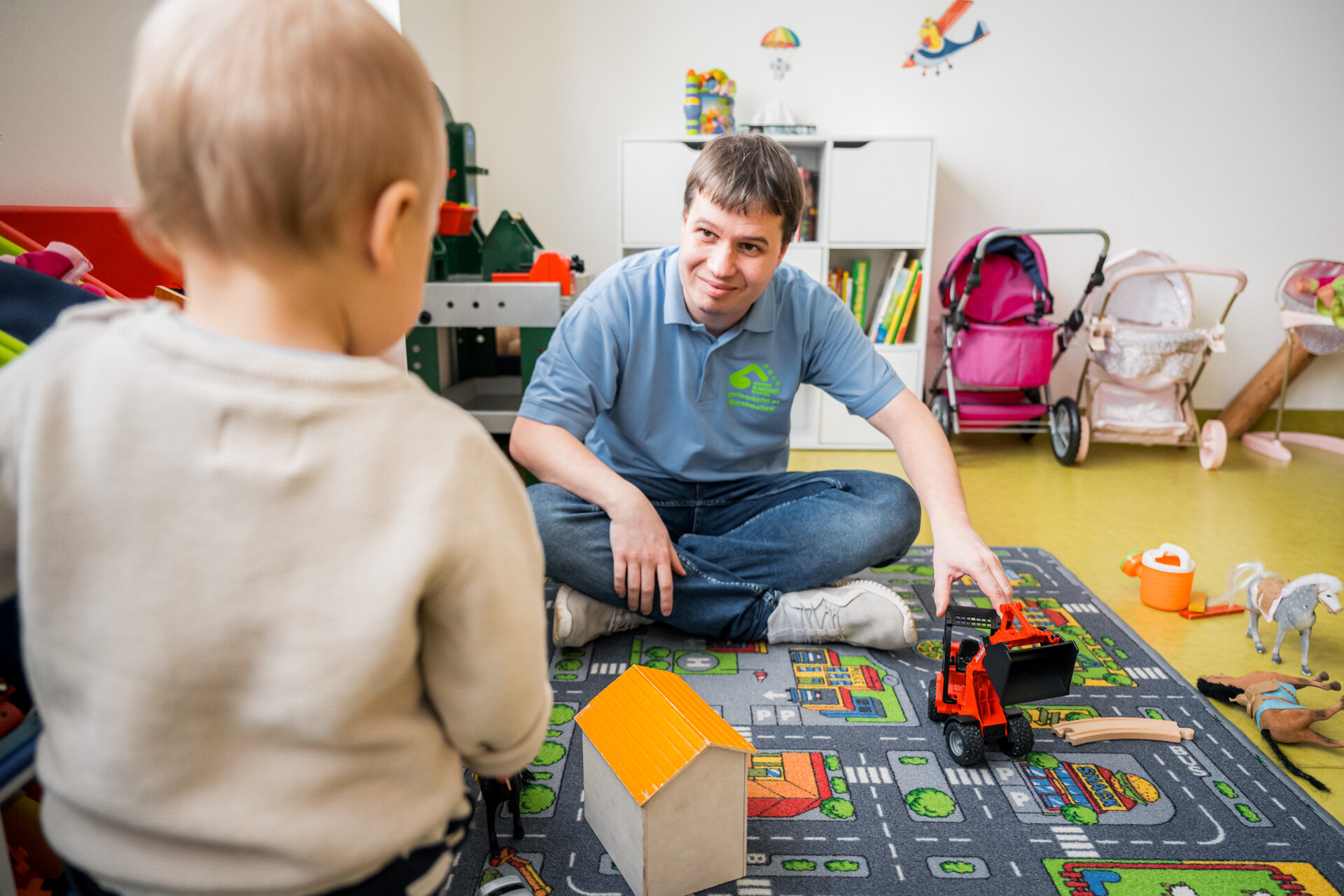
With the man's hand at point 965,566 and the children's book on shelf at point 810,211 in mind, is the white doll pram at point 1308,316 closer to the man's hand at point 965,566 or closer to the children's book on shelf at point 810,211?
the children's book on shelf at point 810,211

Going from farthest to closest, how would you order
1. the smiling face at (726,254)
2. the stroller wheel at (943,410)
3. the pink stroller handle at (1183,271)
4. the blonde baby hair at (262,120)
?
the stroller wheel at (943,410), the pink stroller handle at (1183,271), the smiling face at (726,254), the blonde baby hair at (262,120)

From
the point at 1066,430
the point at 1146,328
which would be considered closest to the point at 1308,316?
the point at 1146,328

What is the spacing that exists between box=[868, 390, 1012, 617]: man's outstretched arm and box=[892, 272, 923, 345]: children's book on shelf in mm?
1636

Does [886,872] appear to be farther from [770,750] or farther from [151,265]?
[151,265]

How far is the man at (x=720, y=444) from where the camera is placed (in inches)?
52.1

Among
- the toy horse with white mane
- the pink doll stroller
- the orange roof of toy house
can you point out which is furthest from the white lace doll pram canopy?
the orange roof of toy house

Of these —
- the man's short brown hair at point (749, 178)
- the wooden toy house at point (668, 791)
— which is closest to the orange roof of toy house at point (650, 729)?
the wooden toy house at point (668, 791)

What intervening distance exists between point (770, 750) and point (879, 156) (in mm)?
2312

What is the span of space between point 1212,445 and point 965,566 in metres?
2.18

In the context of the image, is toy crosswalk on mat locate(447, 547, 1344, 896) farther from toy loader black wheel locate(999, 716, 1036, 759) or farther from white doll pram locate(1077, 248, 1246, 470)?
white doll pram locate(1077, 248, 1246, 470)

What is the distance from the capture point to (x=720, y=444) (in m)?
1.52

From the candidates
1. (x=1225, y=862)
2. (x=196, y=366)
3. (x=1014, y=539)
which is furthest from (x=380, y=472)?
(x=1014, y=539)

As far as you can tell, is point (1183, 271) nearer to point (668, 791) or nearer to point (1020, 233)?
point (1020, 233)

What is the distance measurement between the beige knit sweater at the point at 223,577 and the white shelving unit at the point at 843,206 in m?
2.58
